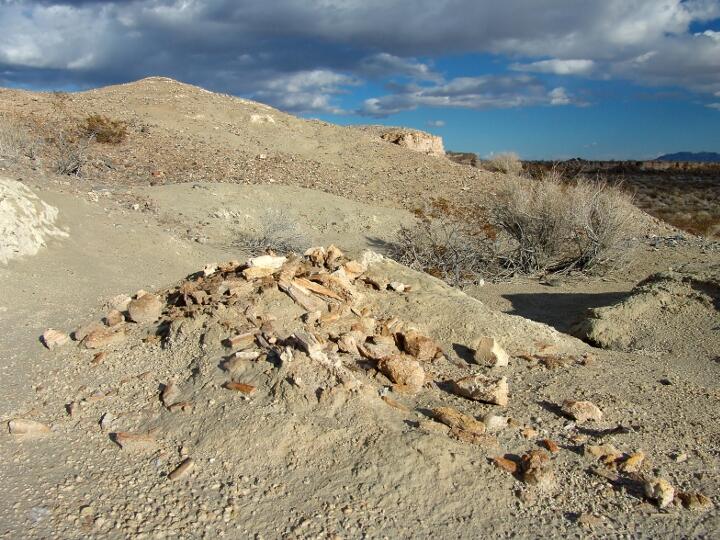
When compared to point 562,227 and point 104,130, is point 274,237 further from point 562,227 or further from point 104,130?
point 104,130

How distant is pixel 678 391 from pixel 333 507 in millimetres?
2903

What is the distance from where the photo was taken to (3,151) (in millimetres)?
11242

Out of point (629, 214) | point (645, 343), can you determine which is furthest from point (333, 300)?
point (629, 214)

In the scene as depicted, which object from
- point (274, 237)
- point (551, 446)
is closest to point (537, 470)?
point (551, 446)

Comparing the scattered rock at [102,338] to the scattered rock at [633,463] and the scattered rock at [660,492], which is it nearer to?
the scattered rock at [633,463]

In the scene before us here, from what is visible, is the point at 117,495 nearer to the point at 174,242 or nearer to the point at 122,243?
the point at 122,243

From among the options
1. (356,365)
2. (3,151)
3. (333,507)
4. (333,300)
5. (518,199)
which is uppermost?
(3,151)

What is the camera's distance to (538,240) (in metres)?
10.8

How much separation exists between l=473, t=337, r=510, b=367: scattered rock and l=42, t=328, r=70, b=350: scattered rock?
321 cm

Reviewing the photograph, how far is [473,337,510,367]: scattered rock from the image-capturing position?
181 inches

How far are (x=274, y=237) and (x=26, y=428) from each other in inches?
287

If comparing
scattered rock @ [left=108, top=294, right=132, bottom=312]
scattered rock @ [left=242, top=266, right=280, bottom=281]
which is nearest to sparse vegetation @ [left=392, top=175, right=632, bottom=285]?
scattered rock @ [left=242, top=266, right=280, bottom=281]

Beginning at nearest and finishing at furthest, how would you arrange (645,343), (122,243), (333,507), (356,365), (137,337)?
(333,507), (356,365), (137,337), (645,343), (122,243)

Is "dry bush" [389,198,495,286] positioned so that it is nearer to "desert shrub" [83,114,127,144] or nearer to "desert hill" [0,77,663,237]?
"desert hill" [0,77,663,237]
